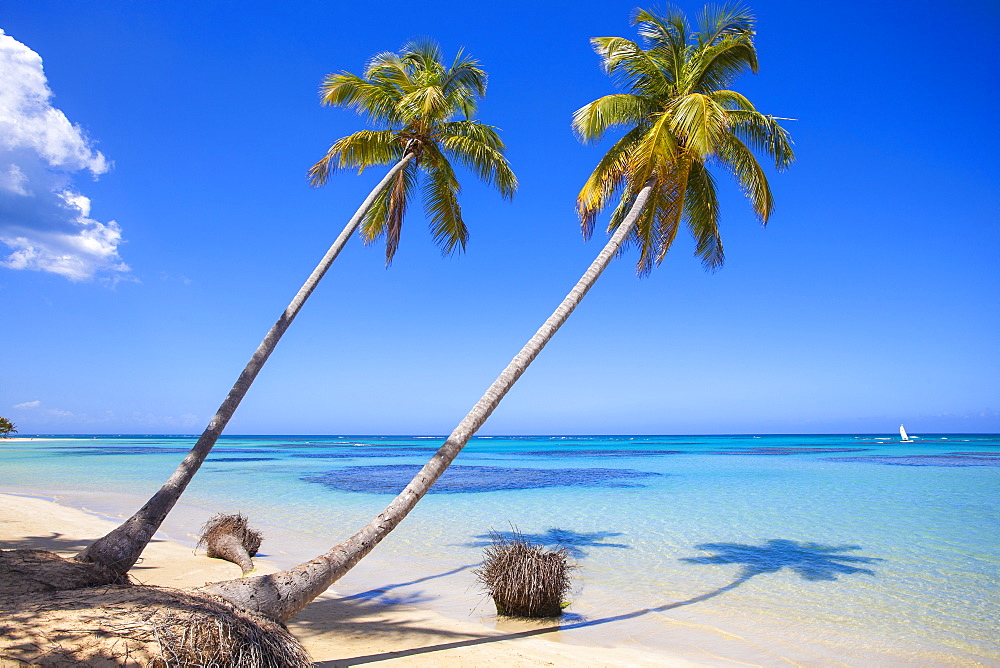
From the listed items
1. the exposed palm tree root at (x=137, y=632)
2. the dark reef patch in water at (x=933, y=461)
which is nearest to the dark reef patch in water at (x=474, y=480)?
the exposed palm tree root at (x=137, y=632)

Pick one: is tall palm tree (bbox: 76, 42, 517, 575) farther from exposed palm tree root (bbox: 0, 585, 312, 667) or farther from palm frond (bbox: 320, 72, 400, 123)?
exposed palm tree root (bbox: 0, 585, 312, 667)

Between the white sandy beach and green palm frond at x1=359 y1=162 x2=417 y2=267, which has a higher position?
green palm frond at x1=359 y1=162 x2=417 y2=267

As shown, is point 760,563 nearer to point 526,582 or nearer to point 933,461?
point 526,582

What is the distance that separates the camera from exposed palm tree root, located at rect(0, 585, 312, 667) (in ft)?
10.7

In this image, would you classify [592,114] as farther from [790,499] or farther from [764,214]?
[790,499]

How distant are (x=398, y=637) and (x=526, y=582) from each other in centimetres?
170

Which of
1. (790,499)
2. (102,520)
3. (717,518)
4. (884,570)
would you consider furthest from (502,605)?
(790,499)

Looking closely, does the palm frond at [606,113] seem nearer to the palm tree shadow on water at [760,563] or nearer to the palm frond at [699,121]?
the palm frond at [699,121]

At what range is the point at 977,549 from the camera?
10977 mm

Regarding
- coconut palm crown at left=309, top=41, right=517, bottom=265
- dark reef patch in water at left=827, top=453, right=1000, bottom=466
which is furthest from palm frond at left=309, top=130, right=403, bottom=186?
dark reef patch in water at left=827, top=453, right=1000, bottom=466

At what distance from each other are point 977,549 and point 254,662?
13595 mm

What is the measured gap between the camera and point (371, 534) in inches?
204

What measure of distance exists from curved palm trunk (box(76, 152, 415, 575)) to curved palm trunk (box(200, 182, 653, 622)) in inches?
63.0

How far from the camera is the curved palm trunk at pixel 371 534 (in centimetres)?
447
